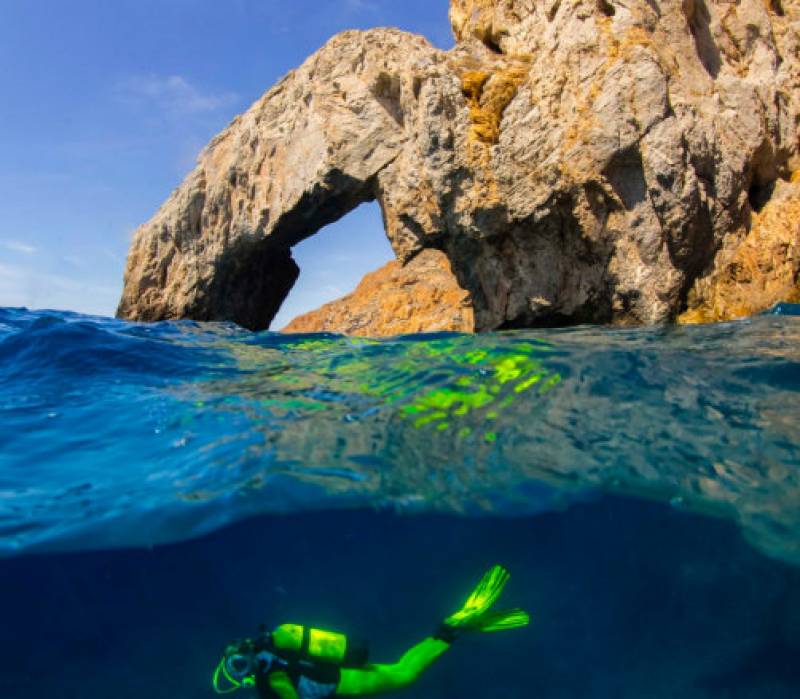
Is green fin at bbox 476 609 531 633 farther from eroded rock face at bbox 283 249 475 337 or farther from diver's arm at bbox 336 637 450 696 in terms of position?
eroded rock face at bbox 283 249 475 337

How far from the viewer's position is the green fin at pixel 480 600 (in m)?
6.45

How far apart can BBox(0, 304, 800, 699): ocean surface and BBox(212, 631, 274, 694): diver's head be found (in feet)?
5.81

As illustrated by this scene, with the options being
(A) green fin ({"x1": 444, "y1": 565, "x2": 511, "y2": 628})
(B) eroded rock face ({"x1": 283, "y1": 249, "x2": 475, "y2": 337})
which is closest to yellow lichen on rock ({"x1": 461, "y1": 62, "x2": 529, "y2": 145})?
(A) green fin ({"x1": 444, "y1": 565, "x2": 511, "y2": 628})

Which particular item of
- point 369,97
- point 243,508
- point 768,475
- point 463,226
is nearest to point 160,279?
point 369,97

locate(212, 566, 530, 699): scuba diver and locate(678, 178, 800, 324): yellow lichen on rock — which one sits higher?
locate(678, 178, 800, 324): yellow lichen on rock

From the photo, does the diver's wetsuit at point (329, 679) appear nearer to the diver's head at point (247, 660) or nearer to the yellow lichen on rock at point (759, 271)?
the diver's head at point (247, 660)

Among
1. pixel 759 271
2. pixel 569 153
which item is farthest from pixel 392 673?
pixel 569 153

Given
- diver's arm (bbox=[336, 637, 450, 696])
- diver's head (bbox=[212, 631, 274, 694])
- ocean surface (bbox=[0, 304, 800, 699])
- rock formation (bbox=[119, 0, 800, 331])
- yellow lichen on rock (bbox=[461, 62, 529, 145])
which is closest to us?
diver's head (bbox=[212, 631, 274, 694])

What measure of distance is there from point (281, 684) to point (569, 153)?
933 centimetres

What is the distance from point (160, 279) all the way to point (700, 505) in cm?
1487

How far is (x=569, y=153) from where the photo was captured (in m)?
10.4

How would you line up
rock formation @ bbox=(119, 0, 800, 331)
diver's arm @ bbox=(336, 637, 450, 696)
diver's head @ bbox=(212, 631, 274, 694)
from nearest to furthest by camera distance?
diver's head @ bbox=(212, 631, 274, 694)
diver's arm @ bbox=(336, 637, 450, 696)
rock formation @ bbox=(119, 0, 800, 331)

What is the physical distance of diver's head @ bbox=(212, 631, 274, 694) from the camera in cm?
525

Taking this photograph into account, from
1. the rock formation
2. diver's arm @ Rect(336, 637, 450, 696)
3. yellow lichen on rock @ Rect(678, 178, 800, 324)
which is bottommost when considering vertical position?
diver's arm @ Rect(336, 637, 450, 696)
